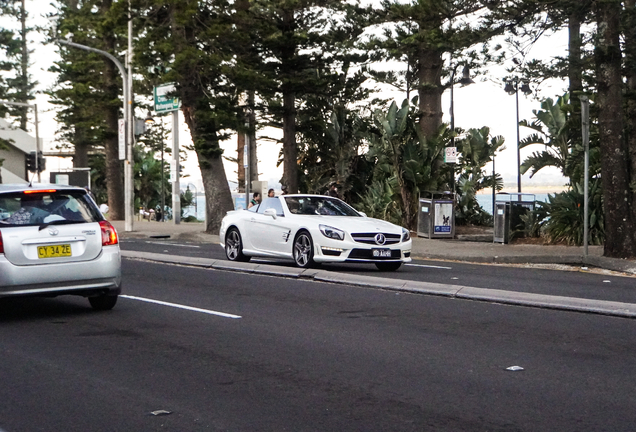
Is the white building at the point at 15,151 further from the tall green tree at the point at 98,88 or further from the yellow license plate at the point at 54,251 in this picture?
the yellow license plate at the point at 54,251

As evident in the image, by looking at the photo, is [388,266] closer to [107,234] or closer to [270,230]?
[270,230]

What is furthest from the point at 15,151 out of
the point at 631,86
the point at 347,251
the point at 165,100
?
the point at 347,251

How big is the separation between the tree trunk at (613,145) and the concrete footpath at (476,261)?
639 mm

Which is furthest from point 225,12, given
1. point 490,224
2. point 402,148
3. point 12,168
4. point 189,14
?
point 12,168

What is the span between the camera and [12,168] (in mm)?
68812

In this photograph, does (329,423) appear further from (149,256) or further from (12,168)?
(12,168)

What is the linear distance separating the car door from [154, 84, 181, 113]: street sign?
13698 mm

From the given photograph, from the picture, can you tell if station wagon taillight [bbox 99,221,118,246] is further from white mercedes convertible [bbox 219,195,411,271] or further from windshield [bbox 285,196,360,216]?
windshield [bbox 285,196,360,216]

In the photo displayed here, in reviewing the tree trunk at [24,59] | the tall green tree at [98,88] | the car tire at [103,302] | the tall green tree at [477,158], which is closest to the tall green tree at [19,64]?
the tree trunk at [24,59]

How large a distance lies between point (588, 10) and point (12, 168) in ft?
191

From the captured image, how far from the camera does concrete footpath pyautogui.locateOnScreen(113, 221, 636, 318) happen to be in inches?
432

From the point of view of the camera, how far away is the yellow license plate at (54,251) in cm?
1001

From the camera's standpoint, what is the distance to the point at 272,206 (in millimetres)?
17125

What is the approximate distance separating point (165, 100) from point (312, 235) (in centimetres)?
1636
